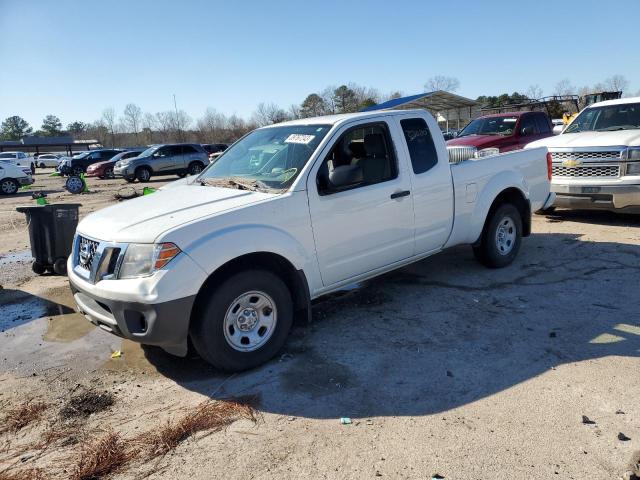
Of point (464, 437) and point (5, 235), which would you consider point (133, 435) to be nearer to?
point (464, 437)

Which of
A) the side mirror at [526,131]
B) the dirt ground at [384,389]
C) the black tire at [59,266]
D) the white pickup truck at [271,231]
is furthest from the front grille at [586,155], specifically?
the black tire at [59,266]

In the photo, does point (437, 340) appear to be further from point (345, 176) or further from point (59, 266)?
point (59, 266)

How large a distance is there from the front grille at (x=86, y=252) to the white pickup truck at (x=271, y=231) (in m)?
0.02

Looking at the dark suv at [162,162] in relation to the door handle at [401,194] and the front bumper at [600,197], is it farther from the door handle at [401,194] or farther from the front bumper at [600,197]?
the door handle at [401,194]

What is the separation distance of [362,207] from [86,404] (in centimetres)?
→ 267

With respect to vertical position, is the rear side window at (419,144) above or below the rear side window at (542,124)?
below

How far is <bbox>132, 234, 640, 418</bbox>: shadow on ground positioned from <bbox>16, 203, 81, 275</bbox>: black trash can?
10.0ft

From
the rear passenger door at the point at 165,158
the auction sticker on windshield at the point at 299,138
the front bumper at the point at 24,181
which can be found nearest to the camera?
the auction sticker on windshield at the point at 299,138

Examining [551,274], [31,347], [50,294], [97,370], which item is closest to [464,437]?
[97,370]

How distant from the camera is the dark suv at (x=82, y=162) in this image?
33281 mm

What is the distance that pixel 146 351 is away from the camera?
4449 mm

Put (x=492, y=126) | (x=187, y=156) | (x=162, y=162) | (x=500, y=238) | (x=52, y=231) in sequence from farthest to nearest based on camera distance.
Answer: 1. (x=187, y=156)
2. (x=162, y=162)
3. (x=492, y=126)
4. (x=52, y=231)
5. (x=500, y=238)

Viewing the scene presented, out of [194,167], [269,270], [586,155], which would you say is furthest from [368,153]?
[194,167]

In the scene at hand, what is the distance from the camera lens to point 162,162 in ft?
→ 82.9
